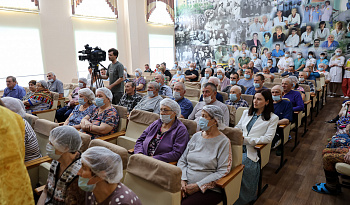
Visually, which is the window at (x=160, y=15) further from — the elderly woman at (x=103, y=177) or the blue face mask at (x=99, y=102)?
the elderly woman at (x=103, y=177)

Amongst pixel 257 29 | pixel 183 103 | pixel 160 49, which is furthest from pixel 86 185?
pixel 160 49

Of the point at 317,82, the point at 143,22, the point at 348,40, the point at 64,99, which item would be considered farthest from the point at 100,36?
the point at 348,40

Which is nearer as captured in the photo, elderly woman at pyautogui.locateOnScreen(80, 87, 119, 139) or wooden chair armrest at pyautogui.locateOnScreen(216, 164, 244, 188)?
wooden chair armrest at pyautogui.locateOnScreen(216, 164, 244, 188)

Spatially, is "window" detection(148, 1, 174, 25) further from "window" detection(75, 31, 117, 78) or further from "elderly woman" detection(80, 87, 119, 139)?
"elderly woman" detection(80, 87, 119, 139)

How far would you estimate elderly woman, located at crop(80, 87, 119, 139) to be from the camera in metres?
3.11

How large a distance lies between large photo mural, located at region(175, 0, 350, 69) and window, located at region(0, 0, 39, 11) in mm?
7563

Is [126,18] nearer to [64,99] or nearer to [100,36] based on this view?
[100,36]

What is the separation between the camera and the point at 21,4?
760 centimetres

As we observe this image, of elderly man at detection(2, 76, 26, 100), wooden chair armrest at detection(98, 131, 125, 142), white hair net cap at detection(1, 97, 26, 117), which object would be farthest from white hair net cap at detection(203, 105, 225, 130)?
elderly man at detection(2, 76, 26, 100)

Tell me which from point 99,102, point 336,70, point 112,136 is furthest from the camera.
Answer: point 336,70

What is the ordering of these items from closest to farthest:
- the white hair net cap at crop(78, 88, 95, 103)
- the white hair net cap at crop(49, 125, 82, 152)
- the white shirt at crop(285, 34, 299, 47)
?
the white hair net cap at crop(49, 125, 82, 152)
the white hair net cap at crop(78, 88, 95, 103)
the white shirt at crop(285, 34, 299, 47)

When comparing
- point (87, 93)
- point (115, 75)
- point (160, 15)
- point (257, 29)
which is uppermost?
point (160, 15)

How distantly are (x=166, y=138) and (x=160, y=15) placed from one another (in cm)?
1116

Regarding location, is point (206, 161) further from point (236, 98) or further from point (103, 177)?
point (236, 98)
